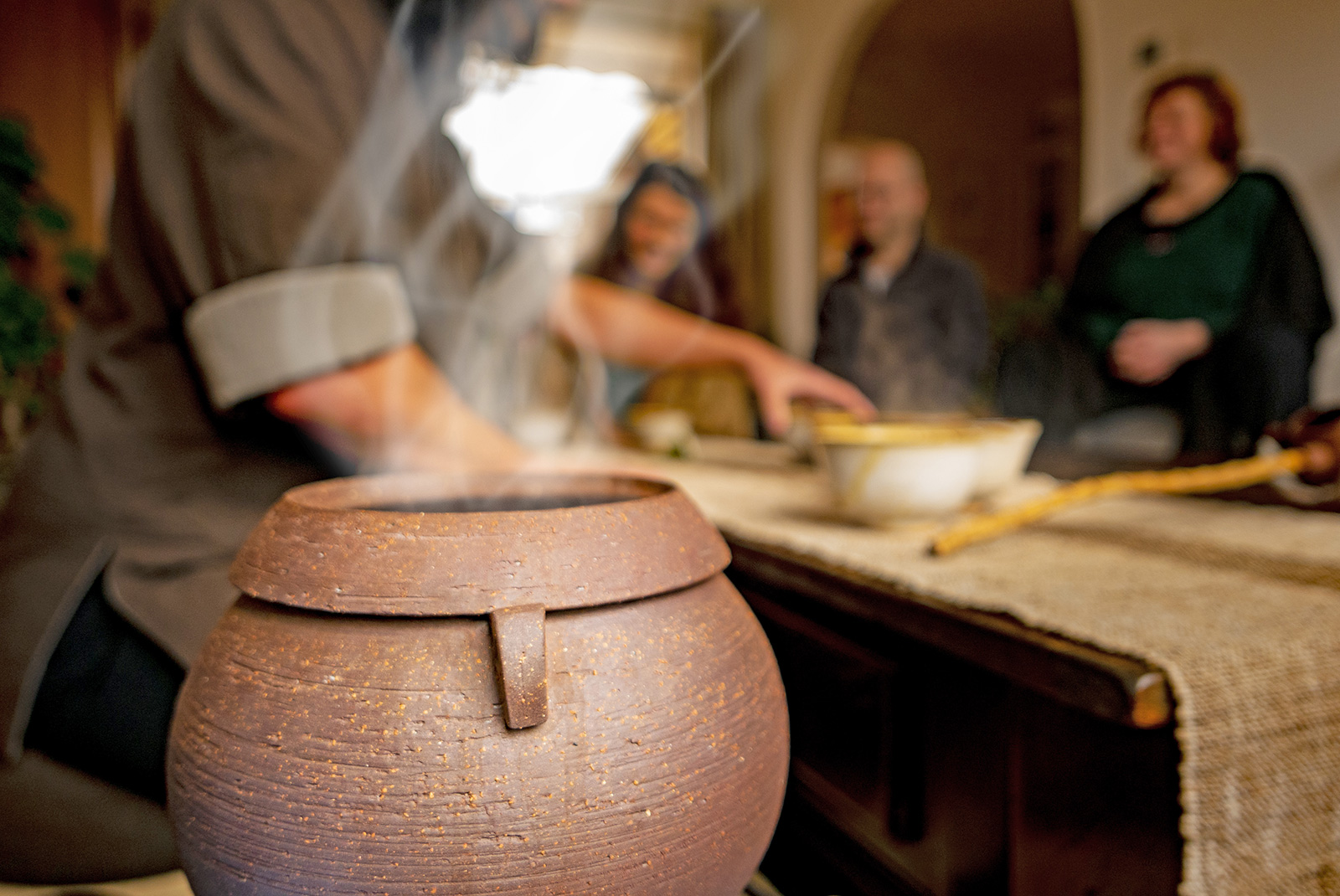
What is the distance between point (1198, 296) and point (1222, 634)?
3.92 meters

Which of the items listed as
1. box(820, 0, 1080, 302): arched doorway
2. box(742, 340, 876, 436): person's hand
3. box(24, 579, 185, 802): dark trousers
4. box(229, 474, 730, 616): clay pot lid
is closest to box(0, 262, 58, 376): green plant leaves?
box(24, 579, 185, 802): dark trousers

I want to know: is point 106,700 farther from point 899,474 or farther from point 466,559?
point 899,474

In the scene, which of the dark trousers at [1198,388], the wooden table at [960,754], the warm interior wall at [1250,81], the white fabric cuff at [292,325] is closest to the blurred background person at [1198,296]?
the dark trousers at [1198,388]

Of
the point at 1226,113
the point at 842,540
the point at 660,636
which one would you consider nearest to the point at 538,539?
the point at 660,636

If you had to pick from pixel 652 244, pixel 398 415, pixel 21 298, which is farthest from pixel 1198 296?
pixel 21 298

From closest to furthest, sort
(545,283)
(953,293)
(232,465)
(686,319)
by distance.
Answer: (232,465) < (545,283) < (686,319) < (953,293)

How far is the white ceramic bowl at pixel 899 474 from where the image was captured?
39.0 inches

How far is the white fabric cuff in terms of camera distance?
0.96 metres

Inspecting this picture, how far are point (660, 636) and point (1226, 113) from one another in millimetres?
4341

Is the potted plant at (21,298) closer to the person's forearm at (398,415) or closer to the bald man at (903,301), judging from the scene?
the person's forearm at (398,415)

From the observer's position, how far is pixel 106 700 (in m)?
1.06

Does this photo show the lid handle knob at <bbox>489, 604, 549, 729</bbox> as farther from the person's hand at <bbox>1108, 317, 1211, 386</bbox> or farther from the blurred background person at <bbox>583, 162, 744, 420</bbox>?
the person's hand at <bbox>1108, 317, 1211, 386</bbox>

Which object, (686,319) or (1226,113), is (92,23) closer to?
(686,319)

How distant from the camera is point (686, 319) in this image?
1704 millimetres
